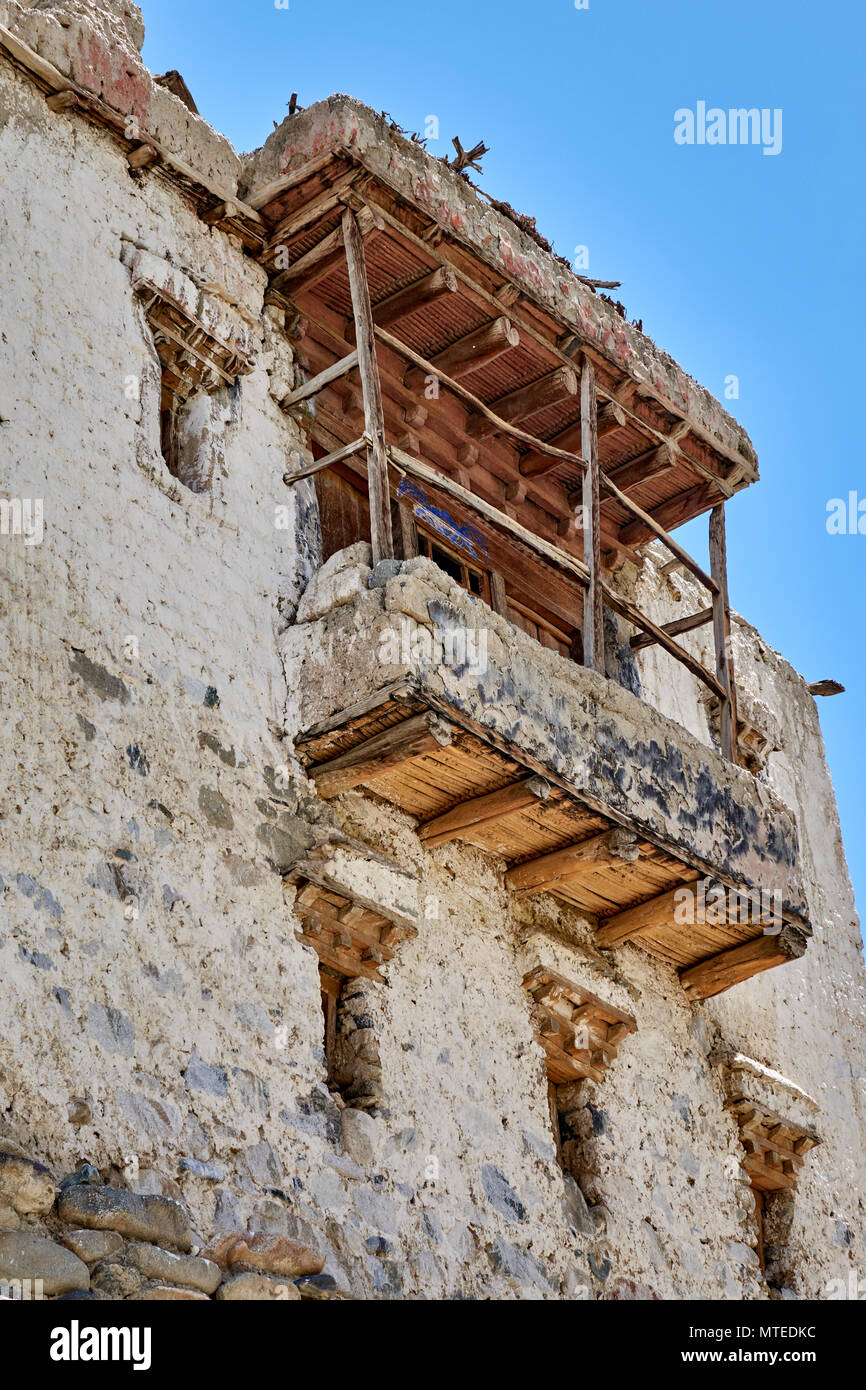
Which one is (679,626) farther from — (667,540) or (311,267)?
(311,267)

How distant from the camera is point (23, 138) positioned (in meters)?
7.56

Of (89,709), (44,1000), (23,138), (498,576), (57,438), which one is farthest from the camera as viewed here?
(498,576)

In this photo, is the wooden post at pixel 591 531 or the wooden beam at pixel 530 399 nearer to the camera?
the wooden post at pixel 591 531

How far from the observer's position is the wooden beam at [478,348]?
356 inches

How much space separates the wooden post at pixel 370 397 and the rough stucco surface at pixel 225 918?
333 mm

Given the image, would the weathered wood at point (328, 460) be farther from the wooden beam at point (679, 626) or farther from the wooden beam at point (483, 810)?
the wooden beam at point (679, 626)

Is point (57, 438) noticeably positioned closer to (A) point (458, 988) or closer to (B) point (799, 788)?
(A) point (458, 988)

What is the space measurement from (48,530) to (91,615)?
1.17 feet

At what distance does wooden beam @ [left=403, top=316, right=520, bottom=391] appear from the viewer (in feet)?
29.6

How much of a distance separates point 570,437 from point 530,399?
56 cm

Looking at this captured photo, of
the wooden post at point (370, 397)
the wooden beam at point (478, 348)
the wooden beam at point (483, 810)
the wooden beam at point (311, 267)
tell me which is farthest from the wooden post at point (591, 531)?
the wooden beam at point (311, 267)

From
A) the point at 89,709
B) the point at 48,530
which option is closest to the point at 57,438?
the point at 48,530

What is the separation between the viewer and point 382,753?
7.46 meters

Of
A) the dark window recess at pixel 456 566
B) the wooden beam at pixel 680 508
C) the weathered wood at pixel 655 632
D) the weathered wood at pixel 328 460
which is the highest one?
the wooden beam at pixel 680 508
